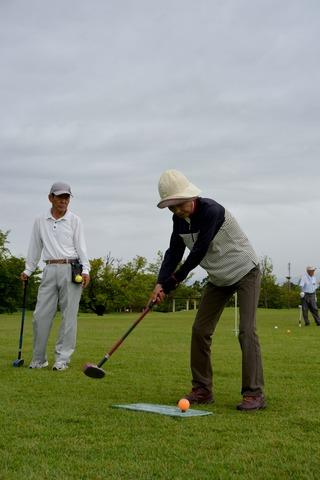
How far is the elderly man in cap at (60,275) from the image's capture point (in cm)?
848

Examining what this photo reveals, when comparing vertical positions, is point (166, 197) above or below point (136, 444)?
Result: above

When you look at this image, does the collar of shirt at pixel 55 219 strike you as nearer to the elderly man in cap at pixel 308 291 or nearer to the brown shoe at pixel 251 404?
the brown shoe at pixel 251 404

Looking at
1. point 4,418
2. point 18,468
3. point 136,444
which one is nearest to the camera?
point 18,468

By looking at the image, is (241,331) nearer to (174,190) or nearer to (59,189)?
(174,190)

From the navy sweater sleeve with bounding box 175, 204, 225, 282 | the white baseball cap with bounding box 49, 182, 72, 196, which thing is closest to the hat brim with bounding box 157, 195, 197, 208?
the navy sweater sleeve with bounding box 175, 204, 225, 282

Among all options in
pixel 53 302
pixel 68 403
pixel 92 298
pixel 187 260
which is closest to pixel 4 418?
pixel 68 403

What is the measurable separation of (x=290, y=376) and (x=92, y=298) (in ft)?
138

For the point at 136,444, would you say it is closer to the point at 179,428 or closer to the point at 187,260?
the point at 179,428

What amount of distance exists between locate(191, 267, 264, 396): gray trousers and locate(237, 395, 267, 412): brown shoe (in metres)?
→ 0.04

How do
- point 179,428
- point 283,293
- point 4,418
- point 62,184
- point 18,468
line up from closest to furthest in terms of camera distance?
1. point 18,468
2. point 179,428
3. point 4,418
4. point 62,184
5. point 283,293

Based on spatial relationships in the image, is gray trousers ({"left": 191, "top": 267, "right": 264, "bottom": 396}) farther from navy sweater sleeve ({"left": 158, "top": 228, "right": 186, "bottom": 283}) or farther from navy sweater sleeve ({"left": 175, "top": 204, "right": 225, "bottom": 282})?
navy sweater sleeve ({"left": 175, "top": 204, "right": 225, "bottom": 282})

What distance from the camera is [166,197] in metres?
5.59

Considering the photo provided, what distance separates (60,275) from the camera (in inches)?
333

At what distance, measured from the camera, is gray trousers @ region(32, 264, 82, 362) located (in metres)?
8.48
